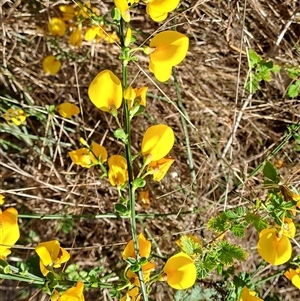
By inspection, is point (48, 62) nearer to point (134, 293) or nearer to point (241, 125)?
point (241, 125)

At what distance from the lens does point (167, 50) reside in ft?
3.58

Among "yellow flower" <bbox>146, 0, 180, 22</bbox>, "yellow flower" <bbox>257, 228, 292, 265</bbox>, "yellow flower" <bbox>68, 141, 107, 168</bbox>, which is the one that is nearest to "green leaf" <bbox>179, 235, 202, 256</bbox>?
"yellow flower" <bbox>257, 228, 292, 265</bbox>

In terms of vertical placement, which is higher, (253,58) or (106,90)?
(106,90)

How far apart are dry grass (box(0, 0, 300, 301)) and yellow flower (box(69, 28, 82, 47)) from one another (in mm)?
102

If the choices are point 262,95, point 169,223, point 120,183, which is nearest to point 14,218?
point 120,183

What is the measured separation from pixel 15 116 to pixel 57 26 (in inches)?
14.3

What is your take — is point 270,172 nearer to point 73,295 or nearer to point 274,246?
point 274,246

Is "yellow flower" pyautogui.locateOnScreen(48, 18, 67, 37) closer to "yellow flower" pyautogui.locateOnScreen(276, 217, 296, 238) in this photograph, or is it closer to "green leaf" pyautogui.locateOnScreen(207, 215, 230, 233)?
"green leaf" pyautogui.locateOnScreen(207, 215, 230, 233)

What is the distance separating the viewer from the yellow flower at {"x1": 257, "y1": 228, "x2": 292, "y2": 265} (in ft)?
3.89

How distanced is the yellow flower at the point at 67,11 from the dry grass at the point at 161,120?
4cm

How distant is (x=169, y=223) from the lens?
1936 millimetres

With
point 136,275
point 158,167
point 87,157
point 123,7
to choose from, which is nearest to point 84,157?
point 87,157

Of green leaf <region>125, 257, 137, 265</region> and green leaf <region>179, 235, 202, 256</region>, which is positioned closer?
green leaf <region>125, 257, 137, 265</region>

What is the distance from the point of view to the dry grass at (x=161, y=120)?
1.88 m
